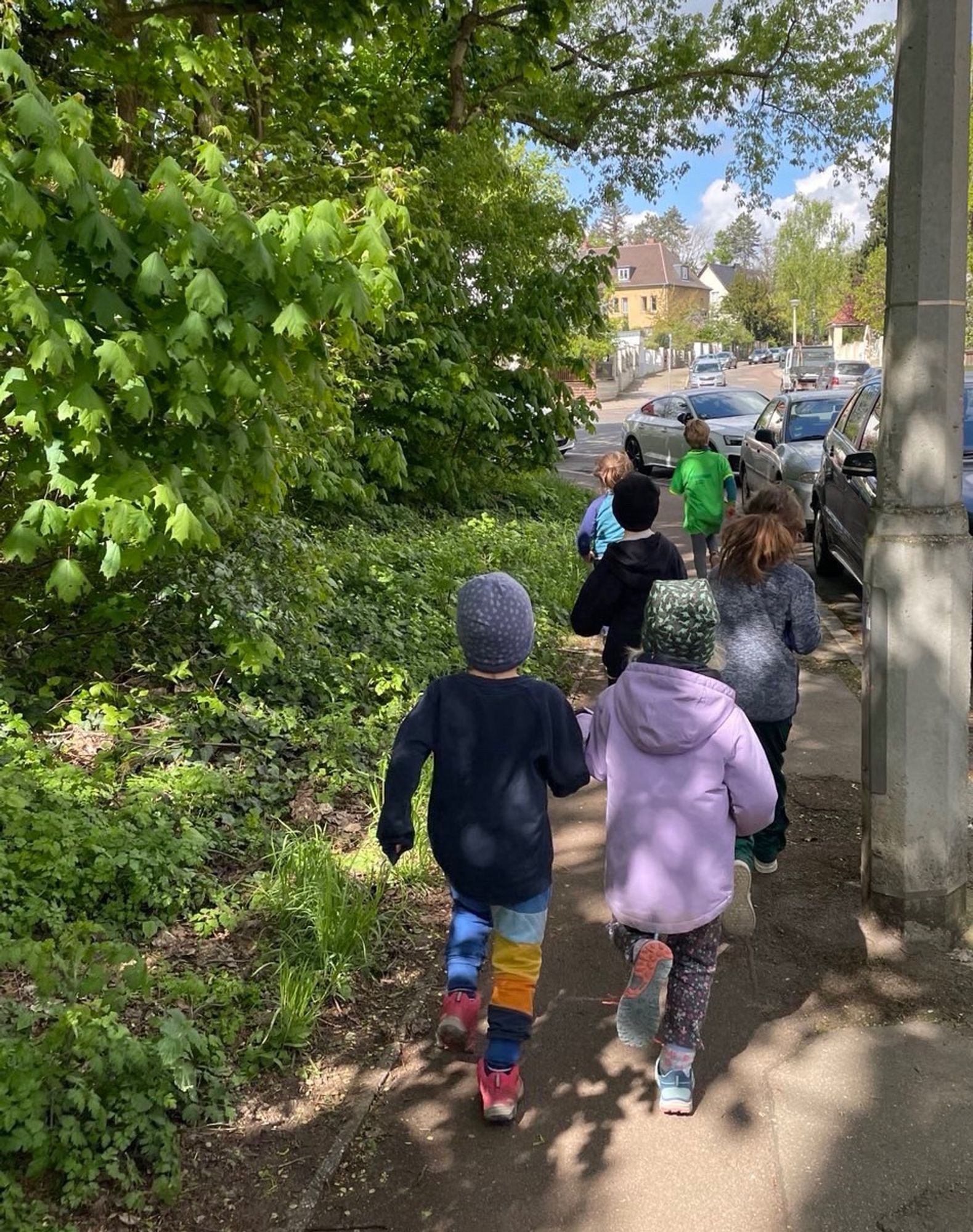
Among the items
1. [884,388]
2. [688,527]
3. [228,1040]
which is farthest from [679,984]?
[688,527]

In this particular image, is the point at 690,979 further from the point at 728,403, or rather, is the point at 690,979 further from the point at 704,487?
the point at 728,403

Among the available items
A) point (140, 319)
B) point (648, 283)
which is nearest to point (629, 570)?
point (140, 319)

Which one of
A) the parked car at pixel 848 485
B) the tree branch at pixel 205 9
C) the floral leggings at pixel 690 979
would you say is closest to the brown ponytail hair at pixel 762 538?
the floral leggings at pixel 690 979

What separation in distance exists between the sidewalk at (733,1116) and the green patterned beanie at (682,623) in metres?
1.35

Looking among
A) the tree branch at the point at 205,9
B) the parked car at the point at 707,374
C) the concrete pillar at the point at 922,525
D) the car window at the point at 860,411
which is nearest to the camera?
the concrete pillar at the point at 922,525

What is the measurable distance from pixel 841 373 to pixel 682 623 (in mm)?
37452

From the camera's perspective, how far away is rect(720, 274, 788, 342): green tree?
95.0 m

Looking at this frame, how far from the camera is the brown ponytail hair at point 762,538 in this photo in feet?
13.8

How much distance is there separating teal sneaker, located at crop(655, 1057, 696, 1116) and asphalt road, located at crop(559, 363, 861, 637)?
427cm

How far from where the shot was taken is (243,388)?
363cm

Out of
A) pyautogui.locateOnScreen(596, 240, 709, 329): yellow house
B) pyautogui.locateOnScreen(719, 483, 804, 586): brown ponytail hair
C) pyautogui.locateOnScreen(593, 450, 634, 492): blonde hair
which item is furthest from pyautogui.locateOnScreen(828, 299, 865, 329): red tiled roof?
pyautogui.locateOnScreen(719, 483, 804, 586): brown ponytail hair

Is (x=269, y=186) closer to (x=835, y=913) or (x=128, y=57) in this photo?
(x=128, y=57)

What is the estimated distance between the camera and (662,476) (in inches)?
805

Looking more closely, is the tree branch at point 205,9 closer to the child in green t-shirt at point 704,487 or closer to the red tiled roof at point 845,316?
the child in green t-shirt at point 704,487
